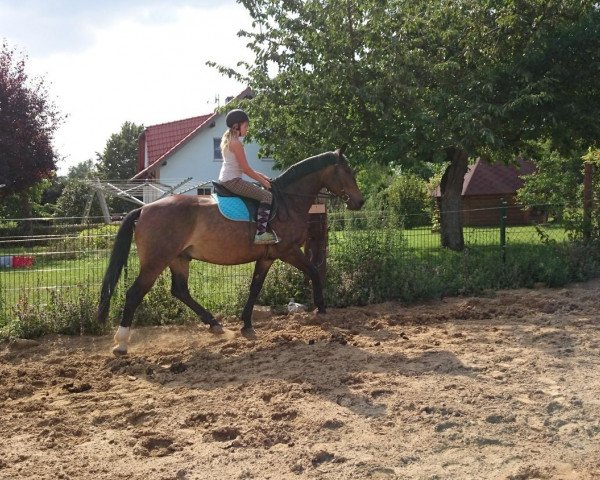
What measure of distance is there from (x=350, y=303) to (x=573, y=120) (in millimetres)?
7339

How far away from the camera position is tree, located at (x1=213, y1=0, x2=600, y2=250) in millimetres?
12969

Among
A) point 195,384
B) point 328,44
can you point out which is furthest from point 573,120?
point 195,384

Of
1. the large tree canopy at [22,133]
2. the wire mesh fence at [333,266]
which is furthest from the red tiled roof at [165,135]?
the wire mesh fence at [333,266]

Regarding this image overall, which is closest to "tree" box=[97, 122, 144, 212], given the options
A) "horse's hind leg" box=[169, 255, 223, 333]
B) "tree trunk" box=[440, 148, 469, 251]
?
"tree trunk" box=[440, 148, 469, 251]

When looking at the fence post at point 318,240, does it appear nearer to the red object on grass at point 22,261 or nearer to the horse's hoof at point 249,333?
the horse's hoof at point 249,333

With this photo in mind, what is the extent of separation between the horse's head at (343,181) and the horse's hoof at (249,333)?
6.48 ft

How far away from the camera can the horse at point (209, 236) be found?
6.93 metres

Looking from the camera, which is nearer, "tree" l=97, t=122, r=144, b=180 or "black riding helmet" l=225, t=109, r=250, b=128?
"black riding helmet" l=225, t=109, r=250, b=128

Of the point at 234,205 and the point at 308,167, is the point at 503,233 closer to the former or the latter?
the point at 308,167

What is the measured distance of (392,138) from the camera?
1402cm

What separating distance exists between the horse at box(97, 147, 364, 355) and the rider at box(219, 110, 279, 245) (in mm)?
135

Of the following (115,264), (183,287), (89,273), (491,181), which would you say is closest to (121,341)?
(115,264)

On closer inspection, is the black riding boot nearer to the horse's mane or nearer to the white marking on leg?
the horse's mane

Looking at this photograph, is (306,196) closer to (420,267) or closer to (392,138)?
(420,267)
